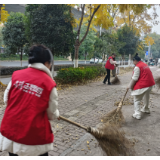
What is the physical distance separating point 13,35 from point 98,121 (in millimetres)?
11969

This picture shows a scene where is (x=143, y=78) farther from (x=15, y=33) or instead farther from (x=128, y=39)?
(x=128, y=39)

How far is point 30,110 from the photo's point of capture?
5.49 ft

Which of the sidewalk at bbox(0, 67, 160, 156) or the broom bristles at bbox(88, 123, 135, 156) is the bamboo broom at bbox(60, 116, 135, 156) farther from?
the sidewalk at bbox(0, 67, 160, 156)

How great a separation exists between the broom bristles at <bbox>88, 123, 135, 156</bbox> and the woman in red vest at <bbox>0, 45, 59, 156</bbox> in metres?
1.15

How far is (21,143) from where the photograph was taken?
1689mm

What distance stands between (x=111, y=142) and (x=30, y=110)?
1.71m

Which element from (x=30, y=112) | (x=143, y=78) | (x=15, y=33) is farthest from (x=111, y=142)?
(x=15, y=33)

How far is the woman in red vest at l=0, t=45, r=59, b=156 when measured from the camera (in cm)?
168

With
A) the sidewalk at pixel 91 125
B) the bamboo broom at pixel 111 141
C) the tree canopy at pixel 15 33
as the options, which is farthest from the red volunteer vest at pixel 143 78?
the tree canopy at pixel 15 33

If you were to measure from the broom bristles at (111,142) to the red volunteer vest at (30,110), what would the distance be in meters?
1.17

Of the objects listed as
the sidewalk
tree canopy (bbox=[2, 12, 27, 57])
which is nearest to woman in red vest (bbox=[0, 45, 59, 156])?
the sidewalk
